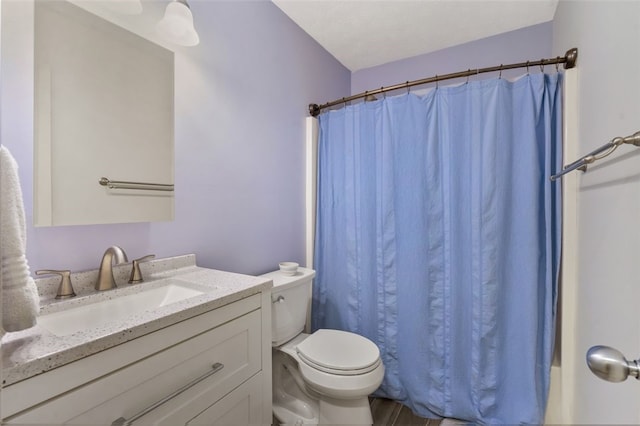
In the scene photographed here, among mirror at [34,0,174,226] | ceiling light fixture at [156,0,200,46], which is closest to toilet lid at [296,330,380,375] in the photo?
mirror at [34,0,174,226]

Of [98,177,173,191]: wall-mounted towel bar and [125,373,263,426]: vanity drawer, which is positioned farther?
[98,177,173,191]: wall-mounted towel bar

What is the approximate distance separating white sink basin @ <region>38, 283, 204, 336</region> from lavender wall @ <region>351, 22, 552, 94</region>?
2209 millimetres

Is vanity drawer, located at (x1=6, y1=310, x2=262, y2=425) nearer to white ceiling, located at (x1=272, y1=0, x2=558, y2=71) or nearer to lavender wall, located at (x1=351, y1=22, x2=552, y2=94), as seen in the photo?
white ceiling, located at (x1=272, y1=0, x2=558, y2=71)

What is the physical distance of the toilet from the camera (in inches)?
52.5

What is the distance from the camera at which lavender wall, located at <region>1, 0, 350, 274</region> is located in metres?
0.89

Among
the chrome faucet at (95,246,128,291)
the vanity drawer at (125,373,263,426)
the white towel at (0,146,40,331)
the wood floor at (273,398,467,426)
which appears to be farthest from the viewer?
the wood floor at (273,398,467,426)

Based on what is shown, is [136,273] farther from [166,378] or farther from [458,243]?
[458,243]

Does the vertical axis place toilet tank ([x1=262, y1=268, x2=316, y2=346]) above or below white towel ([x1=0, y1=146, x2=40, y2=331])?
below

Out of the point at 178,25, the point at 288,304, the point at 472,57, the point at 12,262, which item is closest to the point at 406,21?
the point at 472,57

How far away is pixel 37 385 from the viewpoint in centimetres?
56

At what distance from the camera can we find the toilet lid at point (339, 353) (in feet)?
4.42

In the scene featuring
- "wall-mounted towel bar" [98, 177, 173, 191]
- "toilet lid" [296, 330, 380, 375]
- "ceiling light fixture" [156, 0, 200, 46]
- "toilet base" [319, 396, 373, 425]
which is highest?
"ceiling light fixture" [156, 0, 200, 46]

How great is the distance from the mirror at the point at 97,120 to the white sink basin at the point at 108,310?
0.29 m

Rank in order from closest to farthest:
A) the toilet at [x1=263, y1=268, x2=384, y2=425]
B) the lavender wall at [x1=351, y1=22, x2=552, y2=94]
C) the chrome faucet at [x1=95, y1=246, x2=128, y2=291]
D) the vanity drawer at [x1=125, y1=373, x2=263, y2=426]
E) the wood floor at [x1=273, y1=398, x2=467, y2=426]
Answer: the vanity drawer at [x1=125, y1=373, x2=263, y2=426] < the chrome faucet at [x1=95, y1=246, x2=128, y2=291] < the toilet at [x1=263, y1=268, x2=384, y2=425] < the wood floor at [x1=273, y1=398, x2=467, y2=426] < the lavender wall at [x1=351, y1=22, x2=552, y2=94]
